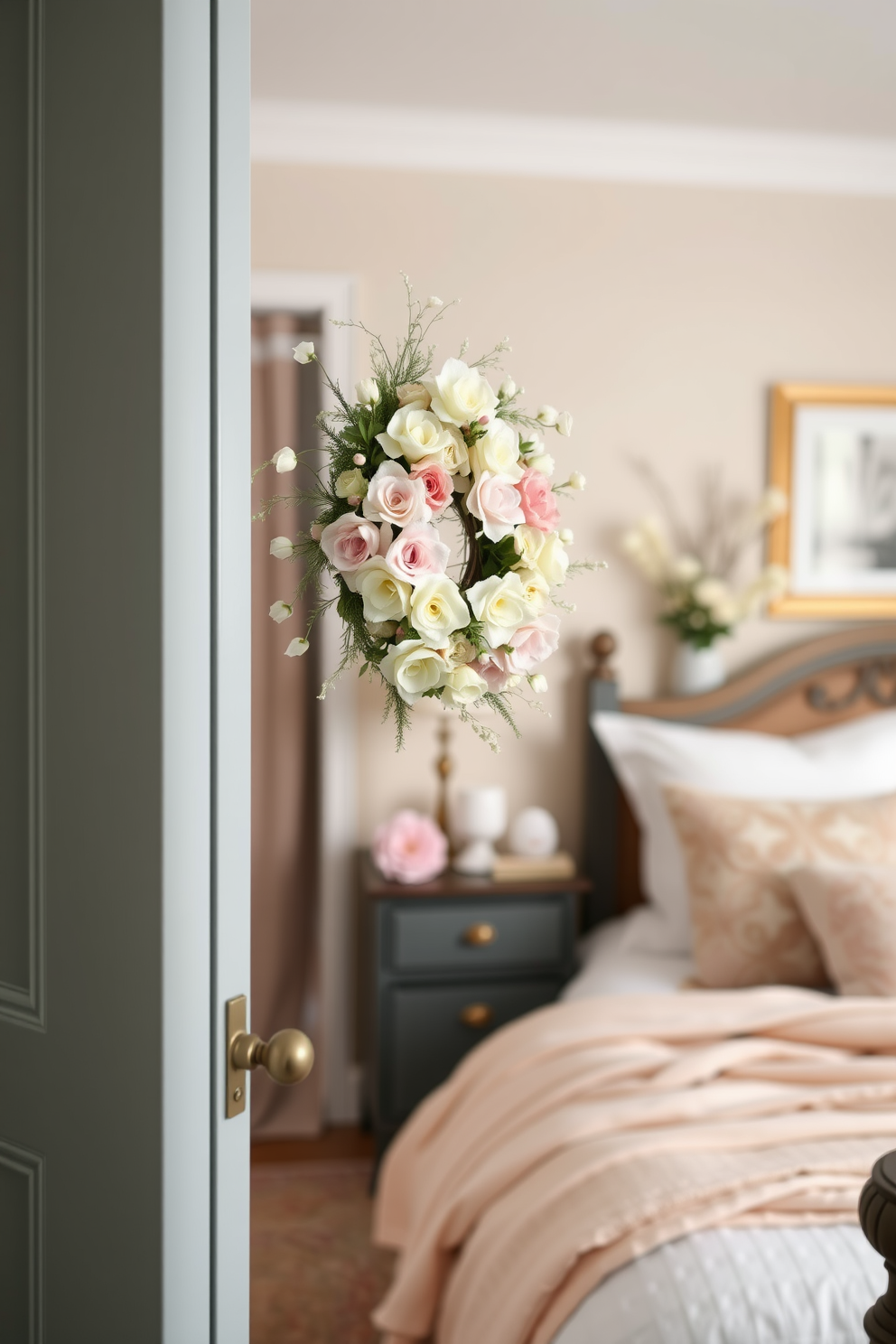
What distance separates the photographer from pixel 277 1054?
973 mm

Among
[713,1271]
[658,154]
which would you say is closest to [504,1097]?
[713,1271]

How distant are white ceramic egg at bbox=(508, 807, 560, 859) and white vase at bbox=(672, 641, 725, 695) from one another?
586 millimetres

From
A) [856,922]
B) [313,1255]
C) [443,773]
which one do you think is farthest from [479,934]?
[856,922]

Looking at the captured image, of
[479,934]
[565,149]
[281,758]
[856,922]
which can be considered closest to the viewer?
[856,922]

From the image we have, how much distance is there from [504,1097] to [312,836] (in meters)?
1.44

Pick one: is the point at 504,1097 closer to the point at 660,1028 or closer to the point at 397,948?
the point at 660,1028

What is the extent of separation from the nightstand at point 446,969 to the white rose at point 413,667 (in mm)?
1736

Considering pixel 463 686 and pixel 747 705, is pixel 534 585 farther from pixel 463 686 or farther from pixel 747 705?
pixel 747 705

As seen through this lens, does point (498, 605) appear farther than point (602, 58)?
No

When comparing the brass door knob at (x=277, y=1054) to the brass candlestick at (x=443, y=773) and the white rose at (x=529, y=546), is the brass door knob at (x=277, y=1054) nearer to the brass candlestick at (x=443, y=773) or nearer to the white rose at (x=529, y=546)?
the white rose at (x=529, y=546)

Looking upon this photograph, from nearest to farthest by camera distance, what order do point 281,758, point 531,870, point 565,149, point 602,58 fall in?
point 602,58 → point 531,870 → point 565,149 → point 281,758

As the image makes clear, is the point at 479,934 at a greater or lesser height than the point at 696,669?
lesser

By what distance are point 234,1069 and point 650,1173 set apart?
0.85m

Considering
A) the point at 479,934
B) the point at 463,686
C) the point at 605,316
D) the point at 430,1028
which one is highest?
the point at 605,316
